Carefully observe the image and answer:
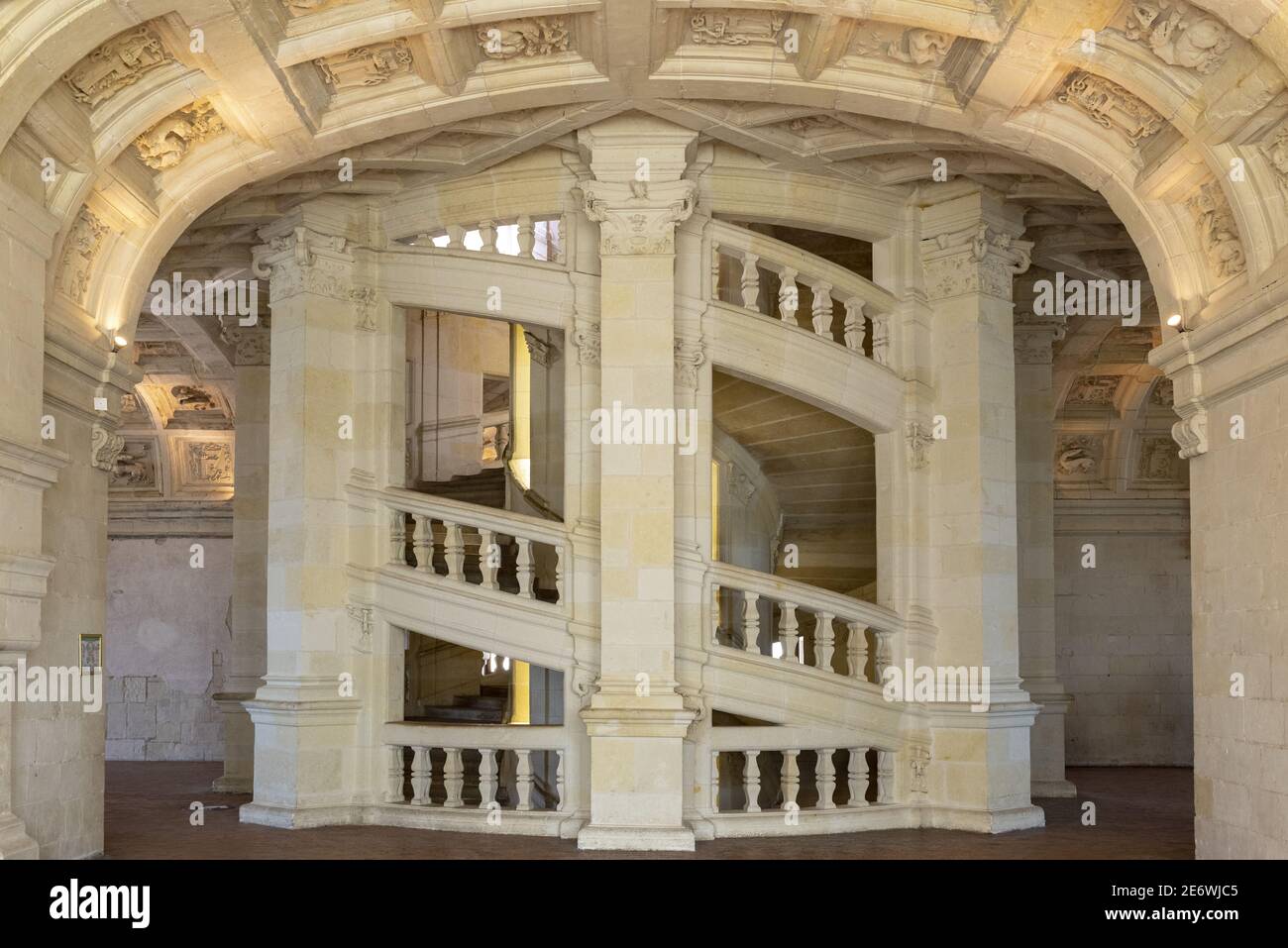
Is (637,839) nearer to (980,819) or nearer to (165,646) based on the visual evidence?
(980,819)

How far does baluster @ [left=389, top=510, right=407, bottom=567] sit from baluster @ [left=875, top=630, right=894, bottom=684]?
4085 mm

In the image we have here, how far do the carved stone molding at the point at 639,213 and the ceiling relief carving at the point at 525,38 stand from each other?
1351mm

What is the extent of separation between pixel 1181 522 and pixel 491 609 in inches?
471

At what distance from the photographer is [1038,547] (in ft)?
50.9

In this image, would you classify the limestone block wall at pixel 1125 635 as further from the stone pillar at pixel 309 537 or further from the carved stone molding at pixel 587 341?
the stone pillar at pixel 309 537

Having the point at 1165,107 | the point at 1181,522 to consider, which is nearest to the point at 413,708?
the point at 1165,107

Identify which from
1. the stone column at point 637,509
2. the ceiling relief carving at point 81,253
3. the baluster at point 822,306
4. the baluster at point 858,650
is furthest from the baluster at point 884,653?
the ceiling relief carving at point 81,253

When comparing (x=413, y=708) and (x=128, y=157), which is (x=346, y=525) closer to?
(x=413, y=708)

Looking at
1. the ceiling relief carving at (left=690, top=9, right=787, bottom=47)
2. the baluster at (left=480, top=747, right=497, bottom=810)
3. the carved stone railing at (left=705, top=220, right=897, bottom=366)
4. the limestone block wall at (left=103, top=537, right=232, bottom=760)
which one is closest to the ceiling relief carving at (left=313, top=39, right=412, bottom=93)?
the ceiling relief carving at (left=690, top=9, right=787, bottom=47)

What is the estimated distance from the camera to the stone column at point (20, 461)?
813cm

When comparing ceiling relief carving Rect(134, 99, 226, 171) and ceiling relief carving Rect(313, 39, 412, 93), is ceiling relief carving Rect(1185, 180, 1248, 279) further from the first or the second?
ceiling relief carving Rect(134, 99, 226, 171)

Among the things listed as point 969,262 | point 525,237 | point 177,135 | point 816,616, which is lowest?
point 816,616

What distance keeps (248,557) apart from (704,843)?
721cm

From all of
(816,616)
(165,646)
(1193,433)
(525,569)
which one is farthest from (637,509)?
(165,646)
